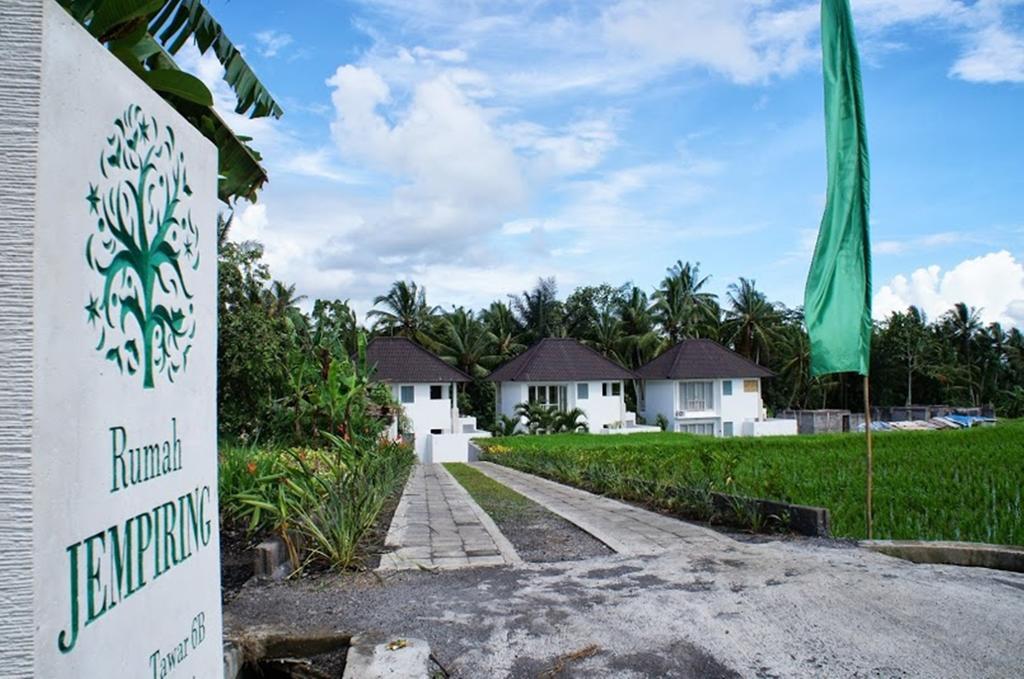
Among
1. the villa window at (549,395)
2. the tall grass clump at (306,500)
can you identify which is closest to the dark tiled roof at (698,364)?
the villa window at (549,395)

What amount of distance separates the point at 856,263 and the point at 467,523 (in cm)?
507

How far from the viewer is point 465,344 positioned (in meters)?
43.4

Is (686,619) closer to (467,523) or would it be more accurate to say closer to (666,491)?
(467,523)

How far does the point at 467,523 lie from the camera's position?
341 inches

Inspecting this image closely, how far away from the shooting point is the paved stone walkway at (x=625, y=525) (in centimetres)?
706

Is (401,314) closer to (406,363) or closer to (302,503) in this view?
(406,363)

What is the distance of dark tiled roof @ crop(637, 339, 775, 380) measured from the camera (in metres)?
42.2

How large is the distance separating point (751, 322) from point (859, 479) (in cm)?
3514

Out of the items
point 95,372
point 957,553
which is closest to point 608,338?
point 957,553

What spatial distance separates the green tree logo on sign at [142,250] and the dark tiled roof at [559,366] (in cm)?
3615

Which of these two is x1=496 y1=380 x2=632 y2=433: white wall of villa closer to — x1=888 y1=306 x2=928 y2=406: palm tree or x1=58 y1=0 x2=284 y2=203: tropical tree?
x1=888 y1=306 x2=928 y2=406: palm tree

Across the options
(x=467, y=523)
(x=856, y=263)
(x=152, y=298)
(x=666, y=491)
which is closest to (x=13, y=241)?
(x=152, y=298)

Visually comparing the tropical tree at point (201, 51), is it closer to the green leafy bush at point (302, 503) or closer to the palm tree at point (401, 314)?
the green leafy bush at point (302, 503)

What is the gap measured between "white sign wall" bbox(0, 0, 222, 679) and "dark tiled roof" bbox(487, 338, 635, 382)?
119ft
